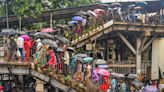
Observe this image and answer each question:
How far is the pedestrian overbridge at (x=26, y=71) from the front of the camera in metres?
14.9

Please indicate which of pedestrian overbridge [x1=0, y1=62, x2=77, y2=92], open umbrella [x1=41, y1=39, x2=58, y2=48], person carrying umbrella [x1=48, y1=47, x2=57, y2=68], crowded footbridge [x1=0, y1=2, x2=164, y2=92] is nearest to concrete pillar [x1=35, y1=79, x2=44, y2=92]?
crowded footbridge [x1=0, y1=2, x2=164, y2=92]

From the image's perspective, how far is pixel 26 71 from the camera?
14977 millimetres

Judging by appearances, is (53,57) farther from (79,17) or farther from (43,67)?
(79,17)

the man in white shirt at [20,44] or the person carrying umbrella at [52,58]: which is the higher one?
the man in white shirt at [20,44]

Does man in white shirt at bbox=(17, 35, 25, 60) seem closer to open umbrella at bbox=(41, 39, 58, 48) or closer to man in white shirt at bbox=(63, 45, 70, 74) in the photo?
open umbrella at bbox=(41, 39, 58, 48)

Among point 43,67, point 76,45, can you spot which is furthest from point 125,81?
point 43,67

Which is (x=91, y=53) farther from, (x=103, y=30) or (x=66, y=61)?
(x=66, y=61)

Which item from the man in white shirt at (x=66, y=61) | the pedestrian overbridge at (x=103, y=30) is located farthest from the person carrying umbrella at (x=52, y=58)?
the pedestrian overbridge at (x=103, y=30)

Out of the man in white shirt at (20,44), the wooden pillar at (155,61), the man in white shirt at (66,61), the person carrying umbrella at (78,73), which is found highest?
the man in white shirt at (20,44)

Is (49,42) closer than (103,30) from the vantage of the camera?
Yes

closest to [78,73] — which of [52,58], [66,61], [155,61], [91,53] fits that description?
[66,61]

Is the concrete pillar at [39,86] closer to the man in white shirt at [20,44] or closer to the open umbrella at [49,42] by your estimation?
the man in white shirt at [20,44]

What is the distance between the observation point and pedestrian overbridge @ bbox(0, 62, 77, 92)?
1492cm

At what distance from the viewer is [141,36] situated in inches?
877
